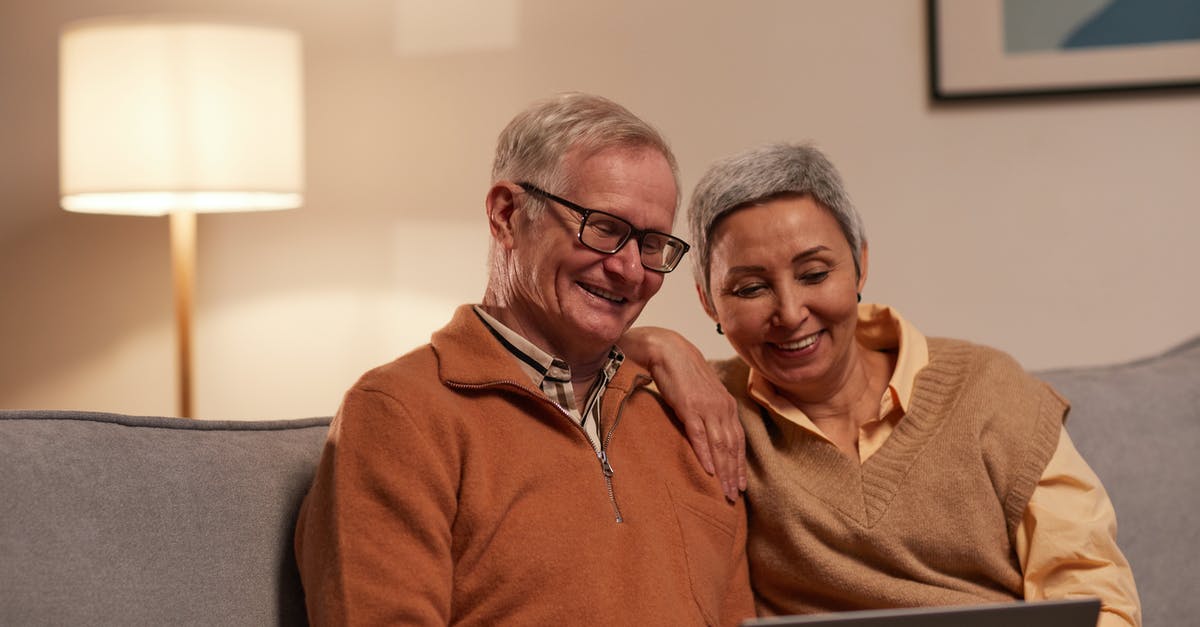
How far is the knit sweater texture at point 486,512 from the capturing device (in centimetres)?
126

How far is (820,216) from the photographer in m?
1.65

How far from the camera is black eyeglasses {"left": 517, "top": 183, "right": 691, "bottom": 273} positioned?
145 centimetres

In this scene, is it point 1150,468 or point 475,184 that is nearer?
point 1150,468

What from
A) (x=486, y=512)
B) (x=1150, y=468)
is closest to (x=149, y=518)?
(x=486, y=512)

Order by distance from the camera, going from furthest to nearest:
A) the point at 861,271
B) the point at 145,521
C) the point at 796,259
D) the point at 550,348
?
the point at 861,271, the point at 796,259, the point at 550,348, the point at 145,521

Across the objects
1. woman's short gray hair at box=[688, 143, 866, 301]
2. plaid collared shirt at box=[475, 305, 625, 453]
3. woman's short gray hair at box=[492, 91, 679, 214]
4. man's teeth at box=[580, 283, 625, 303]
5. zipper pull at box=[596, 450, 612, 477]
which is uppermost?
woman's short gray hair at box=[492, 91, 679, 214]

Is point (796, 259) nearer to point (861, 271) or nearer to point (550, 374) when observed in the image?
point (861, 271)

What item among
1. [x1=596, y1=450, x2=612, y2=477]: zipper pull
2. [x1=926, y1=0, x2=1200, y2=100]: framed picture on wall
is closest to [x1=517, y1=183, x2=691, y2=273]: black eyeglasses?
[x1=596, y1=450, x2=612, y2=477]: zipper pull

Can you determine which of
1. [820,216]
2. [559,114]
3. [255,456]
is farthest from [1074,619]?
[255,456]

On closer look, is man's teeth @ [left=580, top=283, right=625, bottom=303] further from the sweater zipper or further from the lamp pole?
the lamp pole

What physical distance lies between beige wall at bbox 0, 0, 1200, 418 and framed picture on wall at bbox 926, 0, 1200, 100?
2.1 inches

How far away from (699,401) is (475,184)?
1.10 metres

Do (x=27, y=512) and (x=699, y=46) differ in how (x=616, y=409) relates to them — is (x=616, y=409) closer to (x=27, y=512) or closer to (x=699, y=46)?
(x=27, y=512)

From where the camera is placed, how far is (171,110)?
218 centimetres
